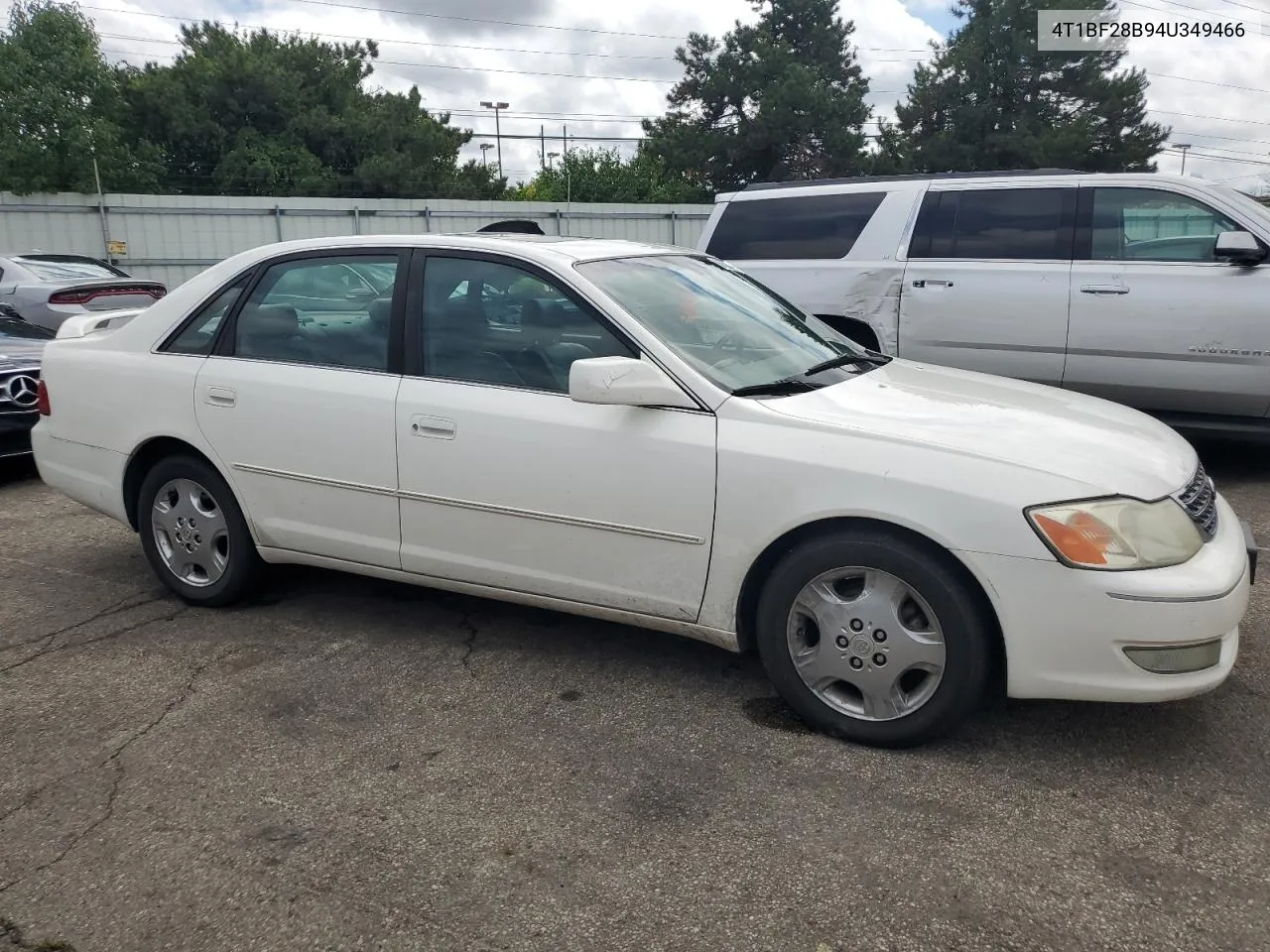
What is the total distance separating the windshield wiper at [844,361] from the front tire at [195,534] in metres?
2.33

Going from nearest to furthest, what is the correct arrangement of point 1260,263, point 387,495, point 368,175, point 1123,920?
1. point 1123,920
2. point 387,495
3. point 1260,263
4. point 368,175

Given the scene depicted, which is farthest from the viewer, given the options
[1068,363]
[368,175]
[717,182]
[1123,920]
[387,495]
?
[717,182]

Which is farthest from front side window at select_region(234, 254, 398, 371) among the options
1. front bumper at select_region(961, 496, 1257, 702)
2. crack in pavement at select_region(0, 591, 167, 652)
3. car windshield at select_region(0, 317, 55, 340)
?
car windshield at select_region(0, 317, 55, 340)

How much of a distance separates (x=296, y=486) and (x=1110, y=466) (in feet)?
9.36

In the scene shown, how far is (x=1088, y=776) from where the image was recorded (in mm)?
3014

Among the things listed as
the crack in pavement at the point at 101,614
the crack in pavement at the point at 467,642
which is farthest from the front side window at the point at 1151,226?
the crack in pavement at the point at 101,614

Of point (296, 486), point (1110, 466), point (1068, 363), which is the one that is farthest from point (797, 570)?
point (1068, 363)

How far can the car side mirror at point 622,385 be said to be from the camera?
10.7 feet

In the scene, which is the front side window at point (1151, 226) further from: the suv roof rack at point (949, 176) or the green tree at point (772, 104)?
the green tree at point (772, 104)

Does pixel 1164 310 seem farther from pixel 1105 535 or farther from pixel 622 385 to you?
pixel 622 385

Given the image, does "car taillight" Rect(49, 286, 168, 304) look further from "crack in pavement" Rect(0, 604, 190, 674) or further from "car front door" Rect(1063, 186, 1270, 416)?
"car front door" Rect(1063, 186, 1270, 416)

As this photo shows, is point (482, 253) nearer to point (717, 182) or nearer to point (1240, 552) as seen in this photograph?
point (1240, 552)

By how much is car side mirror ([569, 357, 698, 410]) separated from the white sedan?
0.01 metres

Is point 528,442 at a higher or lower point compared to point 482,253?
lower
